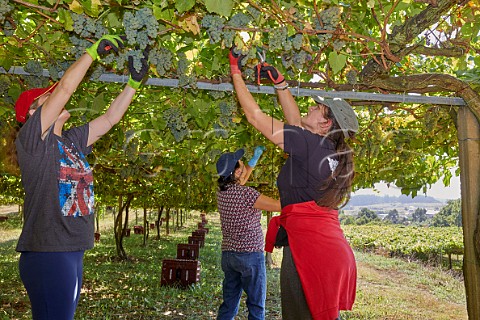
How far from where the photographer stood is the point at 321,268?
7.79ft

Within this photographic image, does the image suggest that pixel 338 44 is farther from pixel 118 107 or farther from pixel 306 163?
pixel 118 107

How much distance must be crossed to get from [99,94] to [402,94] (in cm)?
230

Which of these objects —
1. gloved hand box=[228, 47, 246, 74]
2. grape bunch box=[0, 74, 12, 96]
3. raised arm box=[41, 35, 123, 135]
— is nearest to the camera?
raised arm box=[41, 35, 123, 135]

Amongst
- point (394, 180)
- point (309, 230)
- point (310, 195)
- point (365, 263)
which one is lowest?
point (365, 263)

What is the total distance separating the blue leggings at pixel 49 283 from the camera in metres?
2.25

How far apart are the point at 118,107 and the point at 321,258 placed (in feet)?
4.56

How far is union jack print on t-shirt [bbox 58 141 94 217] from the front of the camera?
234 centimetres

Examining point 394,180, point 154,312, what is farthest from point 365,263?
point 154,312

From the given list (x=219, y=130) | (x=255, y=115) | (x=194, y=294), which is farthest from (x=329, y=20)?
(x=194, y=294)

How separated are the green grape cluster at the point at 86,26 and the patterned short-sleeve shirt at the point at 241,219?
208 centimetres

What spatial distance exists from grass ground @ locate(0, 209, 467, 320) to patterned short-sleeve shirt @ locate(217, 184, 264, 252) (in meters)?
2.57

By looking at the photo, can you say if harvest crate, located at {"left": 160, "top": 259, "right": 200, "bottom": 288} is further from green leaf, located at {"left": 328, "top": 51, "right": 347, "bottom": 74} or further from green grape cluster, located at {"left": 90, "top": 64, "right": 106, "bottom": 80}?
green leaf, located at {"left": 328, "top": 51, "right": 347, "bottom": 74}

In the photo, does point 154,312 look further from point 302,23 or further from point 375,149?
point 302,23

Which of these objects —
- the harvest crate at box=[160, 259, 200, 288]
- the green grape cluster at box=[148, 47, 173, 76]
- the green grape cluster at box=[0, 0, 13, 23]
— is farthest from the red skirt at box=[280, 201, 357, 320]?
the harvest crate at box=[160, 259, 200, 288]
